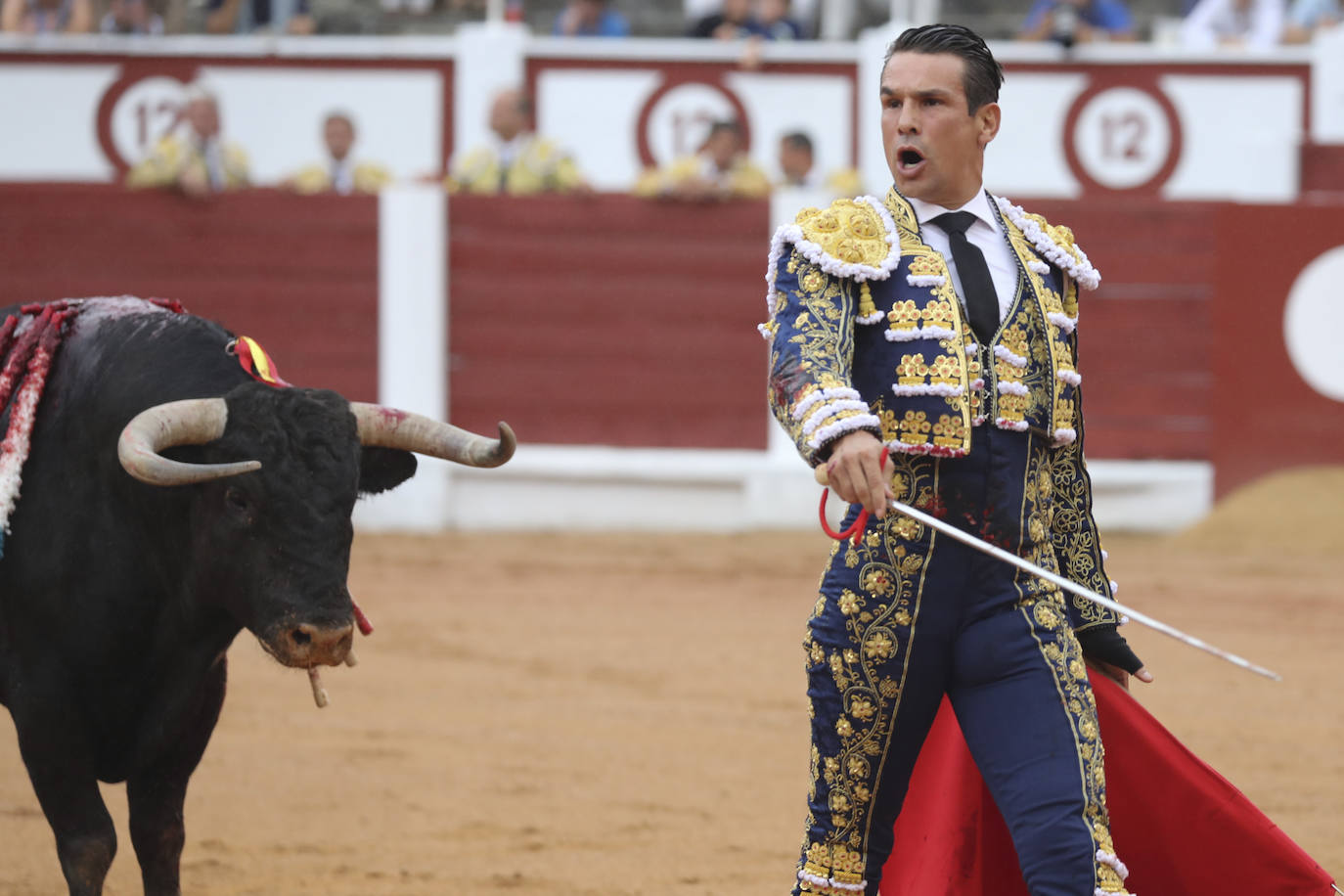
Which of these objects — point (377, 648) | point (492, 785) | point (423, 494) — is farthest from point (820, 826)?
point (423, 494)

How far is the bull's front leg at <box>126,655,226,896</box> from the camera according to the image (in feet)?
10.1

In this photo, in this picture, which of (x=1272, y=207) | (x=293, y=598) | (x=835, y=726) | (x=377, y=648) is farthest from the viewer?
(x=1272, y=207)

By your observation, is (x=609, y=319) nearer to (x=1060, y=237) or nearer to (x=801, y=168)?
(x=801, y=168)

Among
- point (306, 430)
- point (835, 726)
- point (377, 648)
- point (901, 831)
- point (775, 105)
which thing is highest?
point (775, 105)

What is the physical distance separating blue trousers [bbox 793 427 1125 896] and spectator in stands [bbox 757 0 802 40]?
8147 mm

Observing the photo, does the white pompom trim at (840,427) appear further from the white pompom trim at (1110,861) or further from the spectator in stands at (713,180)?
the spectator in stands at (713,180)

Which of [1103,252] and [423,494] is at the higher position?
[1103,252]

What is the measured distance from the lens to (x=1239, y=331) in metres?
8.32

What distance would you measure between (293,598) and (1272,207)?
21.7 ft

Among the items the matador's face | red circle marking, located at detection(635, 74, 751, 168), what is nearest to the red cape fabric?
the matador's face

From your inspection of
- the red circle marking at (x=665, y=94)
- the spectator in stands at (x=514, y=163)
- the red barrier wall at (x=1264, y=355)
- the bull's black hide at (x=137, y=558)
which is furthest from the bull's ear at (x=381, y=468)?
the red circle marking at (x=665, y=94)

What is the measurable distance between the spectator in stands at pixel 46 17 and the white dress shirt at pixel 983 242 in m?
9.08

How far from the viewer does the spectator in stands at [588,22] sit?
10.4 meters

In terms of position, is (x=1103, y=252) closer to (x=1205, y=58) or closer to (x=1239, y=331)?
(x=1239, y=331)
